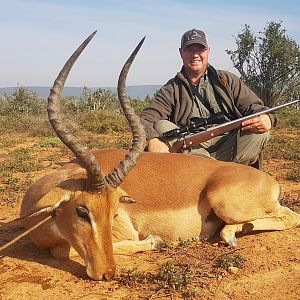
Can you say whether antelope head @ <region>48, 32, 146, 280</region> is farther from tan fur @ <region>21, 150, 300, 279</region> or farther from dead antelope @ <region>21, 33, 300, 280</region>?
tan fur @ <region>21, 150, 300, 279</region>

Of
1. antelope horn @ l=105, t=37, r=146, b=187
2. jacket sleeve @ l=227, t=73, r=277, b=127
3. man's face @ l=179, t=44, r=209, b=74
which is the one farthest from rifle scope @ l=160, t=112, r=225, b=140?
antelope horn @ l=105, t=37, r=146, b=187

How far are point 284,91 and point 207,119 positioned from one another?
22996mm

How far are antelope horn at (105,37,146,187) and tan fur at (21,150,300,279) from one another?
0.42 m

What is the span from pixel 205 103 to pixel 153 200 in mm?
2581

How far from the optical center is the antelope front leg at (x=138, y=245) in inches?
203

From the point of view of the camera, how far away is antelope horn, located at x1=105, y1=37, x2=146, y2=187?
453cm

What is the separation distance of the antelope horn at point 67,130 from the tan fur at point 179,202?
0.65 metres

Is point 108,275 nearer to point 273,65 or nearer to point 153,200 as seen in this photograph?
point 153,200

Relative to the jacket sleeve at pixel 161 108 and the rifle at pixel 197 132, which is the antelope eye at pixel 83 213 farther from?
the jacket sleeve at pixel 161 108

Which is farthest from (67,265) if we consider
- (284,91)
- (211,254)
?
(284,91)

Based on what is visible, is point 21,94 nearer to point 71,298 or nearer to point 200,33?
point 200,33

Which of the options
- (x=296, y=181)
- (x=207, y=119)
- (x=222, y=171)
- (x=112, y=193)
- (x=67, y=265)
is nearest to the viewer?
(x=112, y=193)

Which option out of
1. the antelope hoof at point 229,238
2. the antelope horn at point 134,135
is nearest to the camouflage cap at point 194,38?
the antelope horn at point 134,135

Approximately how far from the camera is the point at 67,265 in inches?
190
